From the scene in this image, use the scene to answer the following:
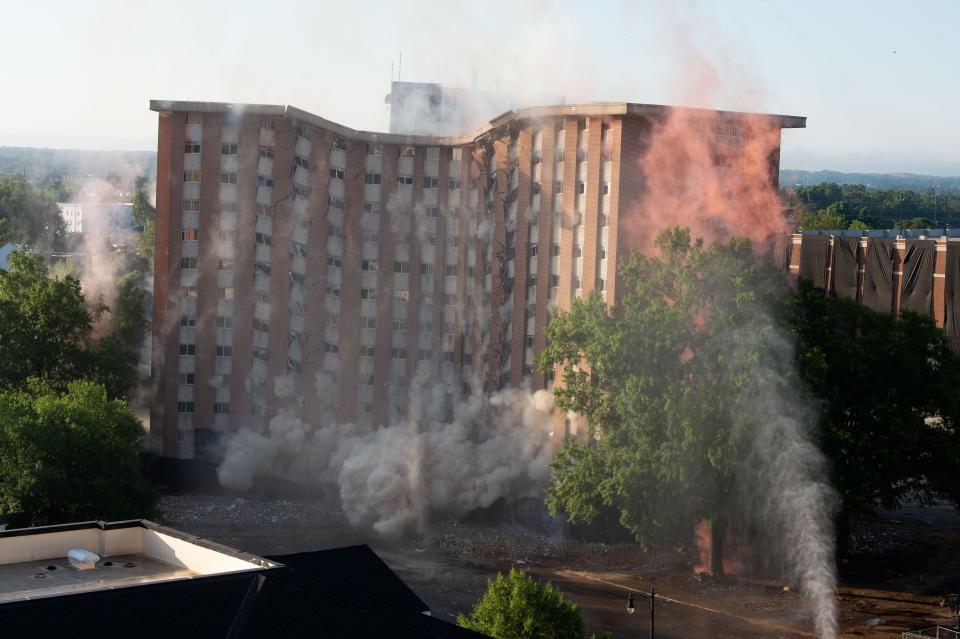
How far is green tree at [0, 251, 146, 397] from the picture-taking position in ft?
173

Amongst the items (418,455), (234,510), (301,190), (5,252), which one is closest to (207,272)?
(301,190)

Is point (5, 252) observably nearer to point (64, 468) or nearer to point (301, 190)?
point (301, 190)

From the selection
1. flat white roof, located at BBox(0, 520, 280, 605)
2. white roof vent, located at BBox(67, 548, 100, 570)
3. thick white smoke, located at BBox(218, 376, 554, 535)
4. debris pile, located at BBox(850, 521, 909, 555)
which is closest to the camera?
flat white roof, located at BBox(0, 520, 280, 605)

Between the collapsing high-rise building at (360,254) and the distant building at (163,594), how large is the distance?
27865 millimetres

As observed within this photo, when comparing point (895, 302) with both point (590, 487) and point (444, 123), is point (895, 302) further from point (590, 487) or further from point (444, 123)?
point (590, 487)

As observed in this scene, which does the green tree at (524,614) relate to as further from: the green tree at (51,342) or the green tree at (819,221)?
the green tree at (819,221)

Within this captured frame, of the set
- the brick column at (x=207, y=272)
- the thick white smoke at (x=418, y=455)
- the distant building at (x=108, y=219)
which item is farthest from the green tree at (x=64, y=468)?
the distant building at (x=108, y=219)

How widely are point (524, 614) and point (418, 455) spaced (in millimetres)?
23977

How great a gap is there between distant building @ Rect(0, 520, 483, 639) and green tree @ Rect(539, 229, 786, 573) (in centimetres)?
1982

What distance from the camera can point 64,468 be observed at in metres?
38.4

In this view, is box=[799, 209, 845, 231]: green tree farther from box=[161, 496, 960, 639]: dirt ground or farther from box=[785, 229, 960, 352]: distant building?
box=[161, 496, 960, 639]: dirt ground

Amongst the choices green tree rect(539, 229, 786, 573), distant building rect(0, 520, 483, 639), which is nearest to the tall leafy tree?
distant building rect(0, 520, 483, 639)

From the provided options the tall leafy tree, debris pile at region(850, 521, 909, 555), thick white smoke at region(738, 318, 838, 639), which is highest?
thick white smoke at region(738, 318, 838, 639)

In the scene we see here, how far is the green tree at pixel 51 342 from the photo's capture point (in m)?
52.7
